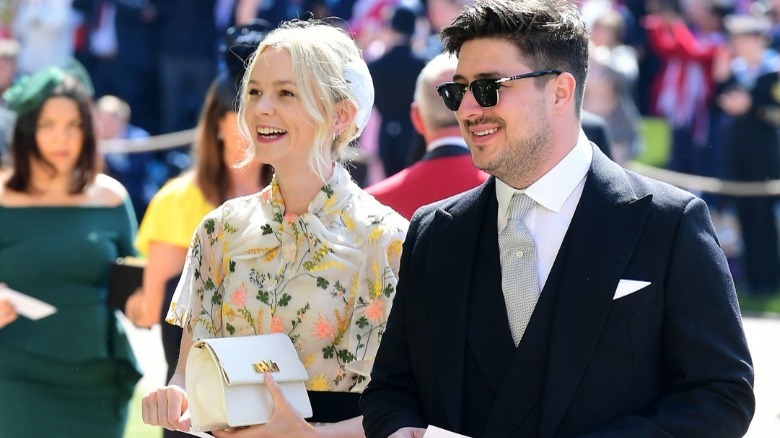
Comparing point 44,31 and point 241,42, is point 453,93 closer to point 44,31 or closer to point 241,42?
point 241,42

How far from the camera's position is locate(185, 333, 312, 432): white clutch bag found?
11.1ft

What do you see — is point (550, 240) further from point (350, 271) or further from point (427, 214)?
point (350, 271)

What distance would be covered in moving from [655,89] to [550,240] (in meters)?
13.1

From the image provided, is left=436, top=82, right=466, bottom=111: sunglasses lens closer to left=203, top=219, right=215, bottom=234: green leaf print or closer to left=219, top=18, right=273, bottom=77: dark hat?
left=203, top=219, right=215, bottom=234: green leaf print

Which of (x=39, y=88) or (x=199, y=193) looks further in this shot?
(x=39, y=88)

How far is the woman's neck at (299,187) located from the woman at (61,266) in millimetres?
2205

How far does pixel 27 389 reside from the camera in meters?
5.60

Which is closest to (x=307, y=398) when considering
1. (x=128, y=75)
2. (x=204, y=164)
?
(x=204, y=164)

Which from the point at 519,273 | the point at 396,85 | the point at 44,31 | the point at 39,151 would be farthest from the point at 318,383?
the point at 44,31

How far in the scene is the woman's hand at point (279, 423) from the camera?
11.3ft

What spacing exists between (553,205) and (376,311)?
726 millimetres

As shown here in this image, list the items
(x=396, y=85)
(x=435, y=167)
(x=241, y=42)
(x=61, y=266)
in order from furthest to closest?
(x=396, y=85) → (x=61, y=266) → (x=435, y=167) → (x=241, y=42)

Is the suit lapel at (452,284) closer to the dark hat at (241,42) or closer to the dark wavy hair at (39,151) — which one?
the dark hat at (241,42)

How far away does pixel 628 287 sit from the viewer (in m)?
2.95
